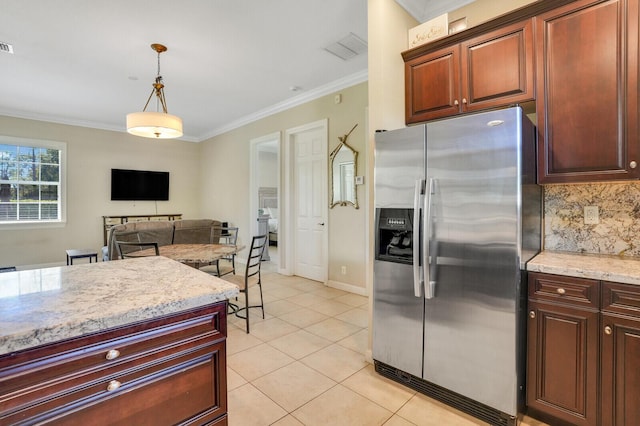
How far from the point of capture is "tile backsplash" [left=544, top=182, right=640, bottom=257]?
6.45 ft

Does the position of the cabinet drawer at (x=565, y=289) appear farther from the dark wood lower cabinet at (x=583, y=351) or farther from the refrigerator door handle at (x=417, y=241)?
the refrigerator door handle at (x=417, y=241)

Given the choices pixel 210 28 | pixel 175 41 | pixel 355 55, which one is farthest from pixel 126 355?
pixel 355 55

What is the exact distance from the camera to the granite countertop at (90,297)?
2.85 feet

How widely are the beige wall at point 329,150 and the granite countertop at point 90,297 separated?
1797mm

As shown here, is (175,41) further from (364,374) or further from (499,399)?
(499,399)

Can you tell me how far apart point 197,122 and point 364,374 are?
6023 mm

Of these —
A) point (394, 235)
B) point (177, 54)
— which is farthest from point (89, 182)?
point (394, 235)

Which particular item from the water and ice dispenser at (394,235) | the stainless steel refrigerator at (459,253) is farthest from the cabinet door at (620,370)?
the water and ice dispenser at (394,235)

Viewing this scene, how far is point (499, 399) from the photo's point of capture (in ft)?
5.65

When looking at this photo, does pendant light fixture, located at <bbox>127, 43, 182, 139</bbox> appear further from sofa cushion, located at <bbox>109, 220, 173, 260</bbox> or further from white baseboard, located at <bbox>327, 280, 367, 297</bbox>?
white baseboard, located at <bbox>327, 280, 367, 297</bbox>

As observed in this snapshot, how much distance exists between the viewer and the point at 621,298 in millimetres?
1532

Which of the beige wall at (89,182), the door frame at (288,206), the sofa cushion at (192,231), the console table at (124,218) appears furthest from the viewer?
the console table at (124,218)

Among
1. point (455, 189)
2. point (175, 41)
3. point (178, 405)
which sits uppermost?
point (175, 41)

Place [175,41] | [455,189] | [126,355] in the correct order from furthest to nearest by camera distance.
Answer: [175,41] → [455,189] → [126,355]
